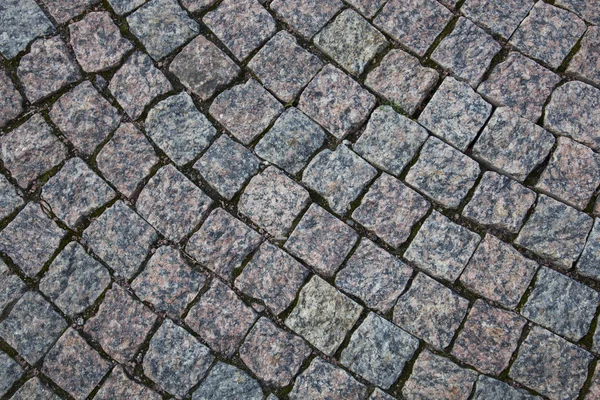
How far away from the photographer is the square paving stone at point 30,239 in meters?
3.20

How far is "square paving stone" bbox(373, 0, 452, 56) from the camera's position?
335cm

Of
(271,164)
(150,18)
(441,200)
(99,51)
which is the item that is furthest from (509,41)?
(99,51)

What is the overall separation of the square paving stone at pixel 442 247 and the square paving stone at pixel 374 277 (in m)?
0.10

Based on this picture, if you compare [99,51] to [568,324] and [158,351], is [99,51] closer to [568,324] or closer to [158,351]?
[158,351]

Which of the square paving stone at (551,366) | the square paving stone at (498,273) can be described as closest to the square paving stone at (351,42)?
the square paving stone at (498,273)

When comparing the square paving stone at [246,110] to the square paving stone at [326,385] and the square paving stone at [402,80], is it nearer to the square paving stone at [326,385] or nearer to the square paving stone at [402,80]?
the square paving stone at [402,80]

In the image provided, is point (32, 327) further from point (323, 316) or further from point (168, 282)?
point (323, 316)

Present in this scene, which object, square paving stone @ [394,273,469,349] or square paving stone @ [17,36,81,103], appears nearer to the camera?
square paving stone @ [394,273,469,349]

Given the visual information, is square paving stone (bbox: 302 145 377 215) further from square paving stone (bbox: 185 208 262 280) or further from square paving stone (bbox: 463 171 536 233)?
square paving stone (bbox: 463 171 536 233)

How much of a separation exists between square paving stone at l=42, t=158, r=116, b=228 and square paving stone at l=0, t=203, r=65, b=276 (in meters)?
0.09

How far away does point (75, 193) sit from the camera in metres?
3.24

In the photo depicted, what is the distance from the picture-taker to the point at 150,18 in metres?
3.40

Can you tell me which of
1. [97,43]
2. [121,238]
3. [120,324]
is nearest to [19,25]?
[97,43]

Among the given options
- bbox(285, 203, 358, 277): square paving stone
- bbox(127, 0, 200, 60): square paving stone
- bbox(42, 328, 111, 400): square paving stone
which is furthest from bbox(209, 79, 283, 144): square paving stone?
bbox(42, 328, 111, 400): square paving stone
